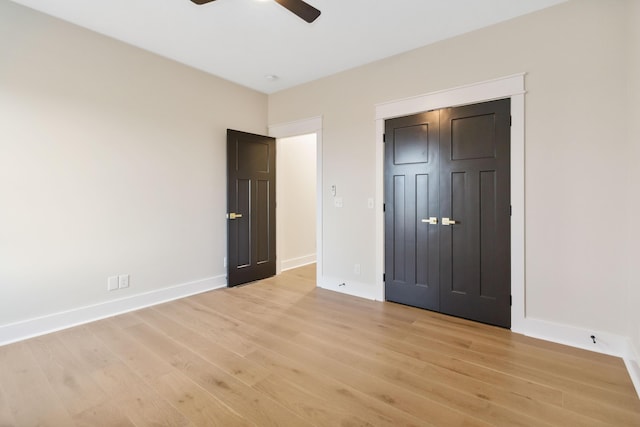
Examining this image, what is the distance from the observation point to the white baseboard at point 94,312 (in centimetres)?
252

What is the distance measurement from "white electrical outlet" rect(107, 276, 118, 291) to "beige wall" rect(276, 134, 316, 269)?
2.27 m

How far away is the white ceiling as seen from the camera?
2512 millimetres

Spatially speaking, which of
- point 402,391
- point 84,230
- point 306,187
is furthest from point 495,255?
point 84,230

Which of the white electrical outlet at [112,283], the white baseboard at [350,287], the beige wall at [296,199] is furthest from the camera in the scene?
the beige wall at [296,199]

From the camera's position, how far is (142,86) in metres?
3.29

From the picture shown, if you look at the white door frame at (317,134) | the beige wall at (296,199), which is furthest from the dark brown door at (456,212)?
the beige wall at (296,199)

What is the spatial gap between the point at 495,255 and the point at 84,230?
3943 mm

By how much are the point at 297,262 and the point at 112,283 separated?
2820mm

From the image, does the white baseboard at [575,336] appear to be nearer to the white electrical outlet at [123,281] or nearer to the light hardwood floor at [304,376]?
the light hardwood floor at [304,376]

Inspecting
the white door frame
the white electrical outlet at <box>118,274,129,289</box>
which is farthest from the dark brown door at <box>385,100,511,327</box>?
the white electrical outlet at <box>118,274,129,289</box>

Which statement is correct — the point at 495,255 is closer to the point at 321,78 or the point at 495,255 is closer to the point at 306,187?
the point at 321,78

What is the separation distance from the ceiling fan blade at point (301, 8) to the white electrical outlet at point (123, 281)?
3.00 metres

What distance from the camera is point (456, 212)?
2.98 m

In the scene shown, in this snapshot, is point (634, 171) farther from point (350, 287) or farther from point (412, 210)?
point (350, 287)
